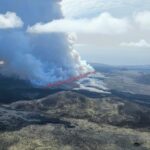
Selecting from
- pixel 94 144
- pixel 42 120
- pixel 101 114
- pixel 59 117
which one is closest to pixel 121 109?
pixel 101 114

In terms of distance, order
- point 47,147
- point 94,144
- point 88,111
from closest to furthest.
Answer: point 47,147 → point 94,144 → point 88,111

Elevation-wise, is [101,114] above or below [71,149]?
above

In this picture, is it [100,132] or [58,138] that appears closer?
[58,138]

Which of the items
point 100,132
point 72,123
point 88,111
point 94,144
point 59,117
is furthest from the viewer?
point 88,111

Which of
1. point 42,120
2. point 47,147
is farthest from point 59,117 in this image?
point 47,147

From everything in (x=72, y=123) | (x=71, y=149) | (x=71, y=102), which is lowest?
(x=71, y=149)

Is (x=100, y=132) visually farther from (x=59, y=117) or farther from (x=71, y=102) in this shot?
(x=71, y=102)
